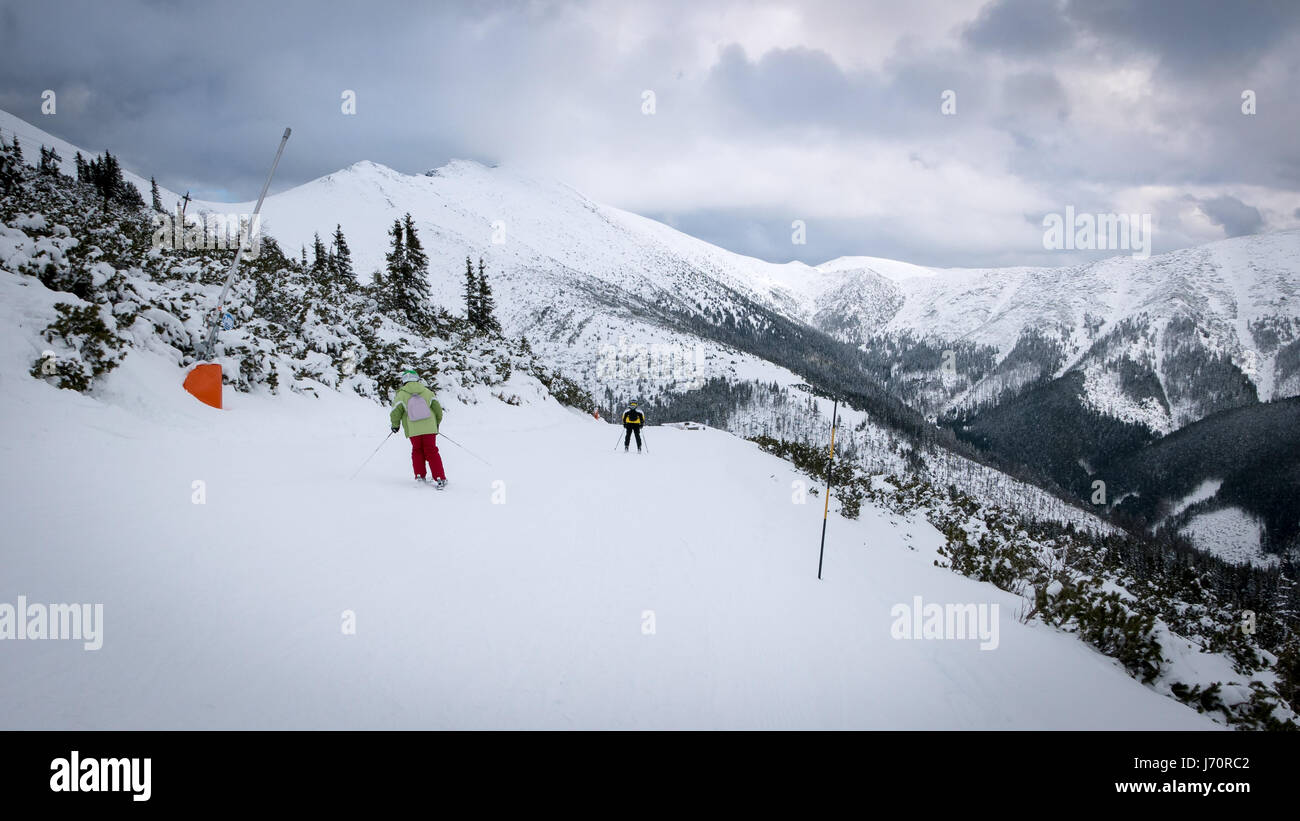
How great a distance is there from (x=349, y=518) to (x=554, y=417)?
20.9m

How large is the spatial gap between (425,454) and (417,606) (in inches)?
198

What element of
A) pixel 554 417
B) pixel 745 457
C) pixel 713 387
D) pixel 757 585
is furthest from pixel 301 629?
pixel 713 387

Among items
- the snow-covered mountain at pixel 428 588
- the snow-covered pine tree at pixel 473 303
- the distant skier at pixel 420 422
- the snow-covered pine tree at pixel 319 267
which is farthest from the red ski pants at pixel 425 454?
the snow-covered pine tree at pixel 473 303

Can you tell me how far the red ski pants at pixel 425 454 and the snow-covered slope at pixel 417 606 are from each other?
1.66 ft

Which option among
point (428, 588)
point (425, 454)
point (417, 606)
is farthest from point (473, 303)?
point (417, 606)

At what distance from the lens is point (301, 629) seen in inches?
148

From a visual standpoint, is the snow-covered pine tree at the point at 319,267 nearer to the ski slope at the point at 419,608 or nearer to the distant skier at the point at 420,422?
the ski slope at the point at 419,608

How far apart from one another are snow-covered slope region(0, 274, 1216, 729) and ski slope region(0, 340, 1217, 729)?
0.02m

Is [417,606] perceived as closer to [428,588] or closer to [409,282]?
[428,588]

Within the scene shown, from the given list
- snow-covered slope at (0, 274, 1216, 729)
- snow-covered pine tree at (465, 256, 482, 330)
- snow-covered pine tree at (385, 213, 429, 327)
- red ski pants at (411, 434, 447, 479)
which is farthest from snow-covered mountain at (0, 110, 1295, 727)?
snow-covered pine tree at (465, 256, 482, 330)

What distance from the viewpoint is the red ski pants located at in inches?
343

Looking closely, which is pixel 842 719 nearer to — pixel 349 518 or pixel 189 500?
pixel 349 518

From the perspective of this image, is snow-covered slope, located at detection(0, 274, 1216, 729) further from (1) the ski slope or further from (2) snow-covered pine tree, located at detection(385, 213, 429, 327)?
(2) snow-covered pine tree, located at detection(385, 213, 429, 327)

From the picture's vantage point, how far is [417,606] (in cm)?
437
